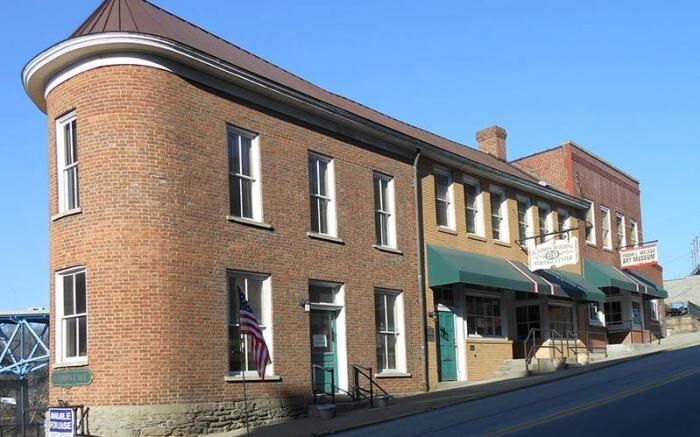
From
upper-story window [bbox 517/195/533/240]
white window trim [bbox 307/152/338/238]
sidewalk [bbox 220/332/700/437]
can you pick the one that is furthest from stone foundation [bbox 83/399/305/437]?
upper-story window [bbox 517/195/533/240]

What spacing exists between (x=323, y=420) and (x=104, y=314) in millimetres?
5087

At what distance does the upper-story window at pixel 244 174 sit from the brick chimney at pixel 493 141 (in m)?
19.3

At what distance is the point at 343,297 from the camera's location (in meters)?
20.0

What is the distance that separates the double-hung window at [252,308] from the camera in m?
16.9

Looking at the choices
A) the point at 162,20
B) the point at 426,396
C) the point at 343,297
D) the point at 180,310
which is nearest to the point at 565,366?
the point at 426,396

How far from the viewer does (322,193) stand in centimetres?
2022

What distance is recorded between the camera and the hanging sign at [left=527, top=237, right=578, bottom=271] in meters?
25.6

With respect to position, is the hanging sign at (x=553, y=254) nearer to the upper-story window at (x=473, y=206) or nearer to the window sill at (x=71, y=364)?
the upper-story window at (x=473, y=206)

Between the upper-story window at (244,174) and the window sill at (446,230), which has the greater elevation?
the upper-story window at (244,174)

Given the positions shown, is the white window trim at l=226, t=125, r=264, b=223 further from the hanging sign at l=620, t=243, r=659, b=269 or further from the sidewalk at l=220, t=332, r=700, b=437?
the hanging sign at l=620, t=243, r=659, b=269

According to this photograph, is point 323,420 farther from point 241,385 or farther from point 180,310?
point 180,310

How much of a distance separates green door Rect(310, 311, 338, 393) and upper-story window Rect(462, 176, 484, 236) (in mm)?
8447

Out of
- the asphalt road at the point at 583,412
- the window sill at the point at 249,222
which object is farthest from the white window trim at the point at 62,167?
the asphalt road at the point at 583,412

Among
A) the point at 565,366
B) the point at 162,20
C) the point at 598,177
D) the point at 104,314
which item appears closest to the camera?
the point at 104,314
